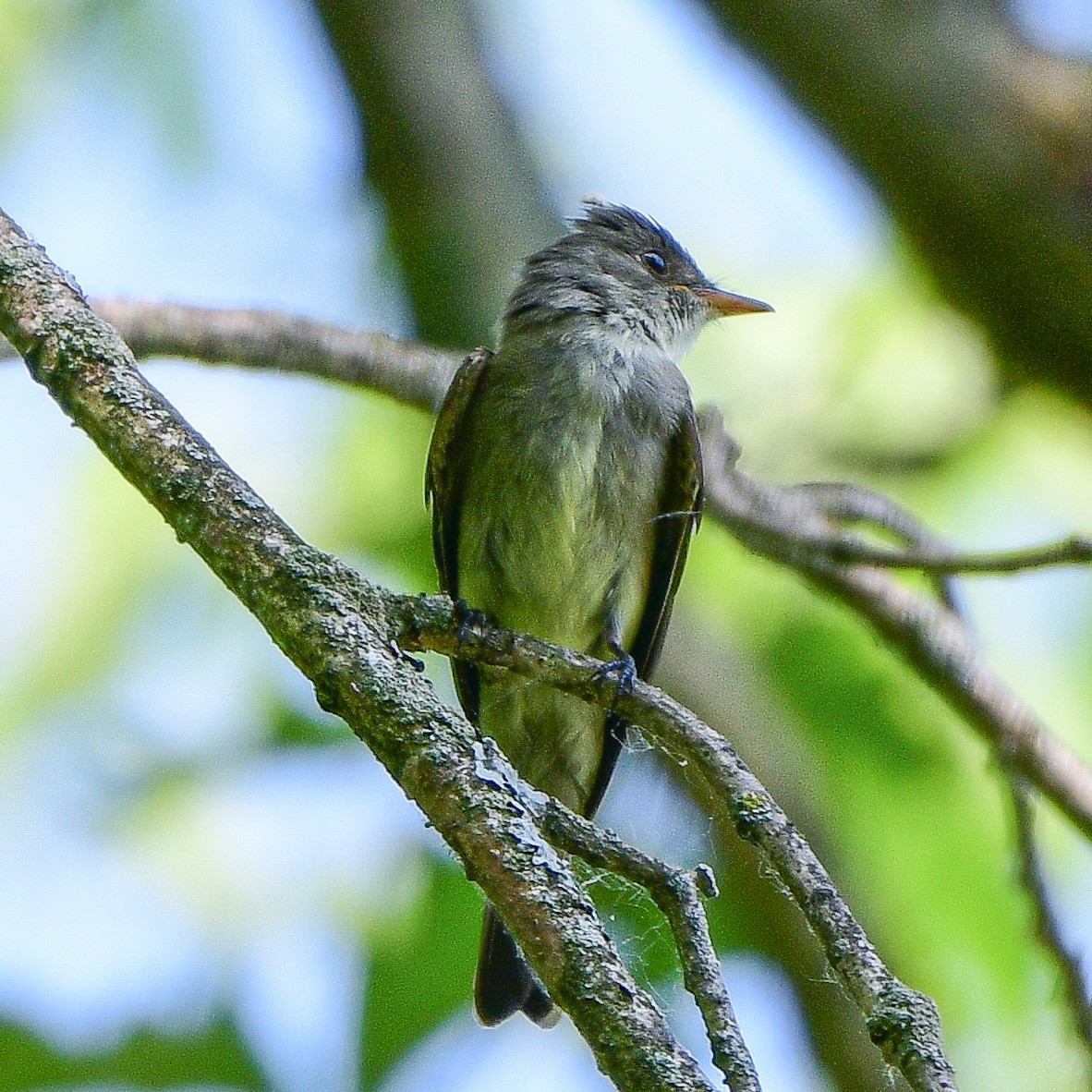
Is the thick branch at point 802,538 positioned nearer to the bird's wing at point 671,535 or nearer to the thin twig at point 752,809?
the bird's wing at point 671,535

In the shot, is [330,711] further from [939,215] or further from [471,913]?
[471,913]

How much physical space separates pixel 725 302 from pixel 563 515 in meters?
1.38

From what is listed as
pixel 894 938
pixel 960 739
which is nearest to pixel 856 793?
pixel 960 739

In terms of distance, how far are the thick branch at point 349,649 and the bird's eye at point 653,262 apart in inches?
128

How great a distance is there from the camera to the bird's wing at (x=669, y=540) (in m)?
4.59

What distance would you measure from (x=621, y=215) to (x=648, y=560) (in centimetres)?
173

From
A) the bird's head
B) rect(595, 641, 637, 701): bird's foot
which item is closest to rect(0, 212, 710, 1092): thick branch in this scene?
rect(595, 641, 637, 701): bird's foot

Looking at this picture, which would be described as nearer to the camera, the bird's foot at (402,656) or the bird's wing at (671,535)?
the bird's foot at (402,656)

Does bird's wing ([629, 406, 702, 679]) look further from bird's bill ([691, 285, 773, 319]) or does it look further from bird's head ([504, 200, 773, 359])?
bird's bill ([691, 285, 773, 319])

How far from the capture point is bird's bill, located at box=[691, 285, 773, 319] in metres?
5.52

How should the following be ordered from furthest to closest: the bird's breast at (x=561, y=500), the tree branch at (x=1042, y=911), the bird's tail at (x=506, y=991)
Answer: the bird's breast at (x=561, y=500)
the bird's tail at (x=506, y=991)
the tree branch at (x=1042, y=911)

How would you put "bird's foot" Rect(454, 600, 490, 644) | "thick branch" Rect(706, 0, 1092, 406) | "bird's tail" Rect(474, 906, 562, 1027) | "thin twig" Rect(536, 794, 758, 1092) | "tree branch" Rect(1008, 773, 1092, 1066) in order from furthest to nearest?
"bird's tail" Rect(474, 906, 562, 1027)
"thick branch" Rect(706, 0, 1092, 406)
"tree branch" Rect(1008, 773, 1092, 1066)
"bird's foot" Rect(454, 600, 490, 644)
"thin twig" Rect(536, 794, 758, 1092)

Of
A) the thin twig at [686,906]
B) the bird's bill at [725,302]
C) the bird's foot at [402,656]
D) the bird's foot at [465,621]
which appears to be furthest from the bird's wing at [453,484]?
the thin twig at [686,906]

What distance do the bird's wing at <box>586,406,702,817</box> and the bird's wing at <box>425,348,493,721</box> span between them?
43 cm
